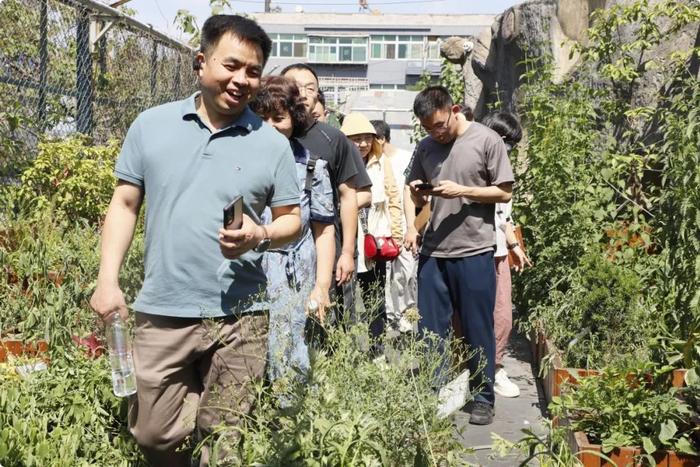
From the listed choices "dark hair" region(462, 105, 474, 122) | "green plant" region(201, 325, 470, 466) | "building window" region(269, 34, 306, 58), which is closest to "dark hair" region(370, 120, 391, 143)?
"dark hair" region(462, 105, 474, 122)

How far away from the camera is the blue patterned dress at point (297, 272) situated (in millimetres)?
3847

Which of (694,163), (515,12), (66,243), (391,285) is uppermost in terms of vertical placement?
(515,12)

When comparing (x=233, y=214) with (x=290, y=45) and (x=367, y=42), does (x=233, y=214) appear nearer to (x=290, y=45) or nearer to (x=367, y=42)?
(x=367, y=42)

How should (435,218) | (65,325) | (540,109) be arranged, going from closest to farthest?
(65,325) < (435,218) < (540,109)

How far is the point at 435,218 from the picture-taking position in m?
6.11

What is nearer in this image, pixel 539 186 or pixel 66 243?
pixel 66 243

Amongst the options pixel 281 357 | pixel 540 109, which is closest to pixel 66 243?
pixel 281 357

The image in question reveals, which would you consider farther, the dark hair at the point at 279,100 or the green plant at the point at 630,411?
the dark hair at the point at 279,100

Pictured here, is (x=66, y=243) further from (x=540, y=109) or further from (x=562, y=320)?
(x=540, y=109)

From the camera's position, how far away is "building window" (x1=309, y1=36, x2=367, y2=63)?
7875cm

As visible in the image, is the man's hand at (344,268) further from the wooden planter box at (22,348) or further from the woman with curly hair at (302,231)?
the wooden planter box at (22,348)

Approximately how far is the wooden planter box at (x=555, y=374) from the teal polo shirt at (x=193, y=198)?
2.15 metres

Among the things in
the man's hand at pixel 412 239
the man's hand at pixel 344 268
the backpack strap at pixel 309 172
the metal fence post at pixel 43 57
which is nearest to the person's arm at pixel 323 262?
the backpack strap at pixel 309 172

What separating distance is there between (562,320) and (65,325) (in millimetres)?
3382
